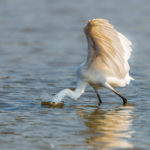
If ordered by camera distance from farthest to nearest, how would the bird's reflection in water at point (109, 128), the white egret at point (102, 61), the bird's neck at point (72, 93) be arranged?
the bird's neck at point (72, 93), the white egret at point (102, 61), the bird's reflection in water at point (109, 128)

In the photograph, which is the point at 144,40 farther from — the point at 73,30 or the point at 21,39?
the point at 21,39

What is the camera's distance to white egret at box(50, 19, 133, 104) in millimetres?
8516

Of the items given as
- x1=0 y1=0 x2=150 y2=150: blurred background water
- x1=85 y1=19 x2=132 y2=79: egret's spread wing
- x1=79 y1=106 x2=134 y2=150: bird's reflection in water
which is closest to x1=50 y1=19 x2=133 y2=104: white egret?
x1=85 y1=19 x2=132 y2=79: egret's spread wing

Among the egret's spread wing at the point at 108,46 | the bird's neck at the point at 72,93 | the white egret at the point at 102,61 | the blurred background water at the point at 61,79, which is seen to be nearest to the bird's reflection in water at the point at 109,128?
the blurred background water at the point at 61,79

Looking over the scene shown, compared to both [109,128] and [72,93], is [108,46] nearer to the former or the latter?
[72,93]

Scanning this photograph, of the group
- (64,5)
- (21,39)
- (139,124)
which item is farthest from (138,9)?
(139,124)

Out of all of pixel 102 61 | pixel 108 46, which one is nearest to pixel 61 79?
pixel 102 61

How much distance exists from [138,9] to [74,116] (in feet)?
38.0

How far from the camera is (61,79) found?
11.7 metres

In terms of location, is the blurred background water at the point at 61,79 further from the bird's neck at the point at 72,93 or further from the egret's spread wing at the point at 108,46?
the egret's spread wing at the point at 108,46

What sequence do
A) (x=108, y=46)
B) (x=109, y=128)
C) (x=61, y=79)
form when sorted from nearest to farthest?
(x=109, y=128), (x=108, y=46), (x=61, y=79)

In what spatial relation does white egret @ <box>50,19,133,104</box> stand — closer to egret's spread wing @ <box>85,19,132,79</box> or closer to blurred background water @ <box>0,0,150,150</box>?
egret's spread wing @ <box>85,19,132,79</box>

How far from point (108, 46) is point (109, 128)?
1.63 m

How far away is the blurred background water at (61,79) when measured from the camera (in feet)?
24.2
